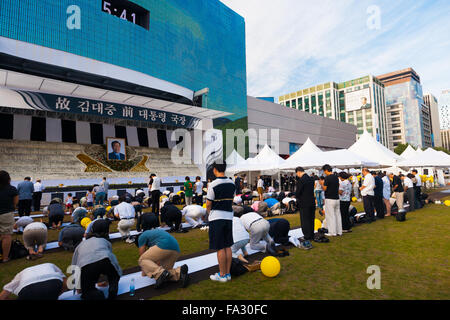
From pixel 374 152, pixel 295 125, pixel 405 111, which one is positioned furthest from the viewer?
pixel 405 111

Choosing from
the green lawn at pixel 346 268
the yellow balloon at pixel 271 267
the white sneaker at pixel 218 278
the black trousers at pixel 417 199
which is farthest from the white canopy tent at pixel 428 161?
the white sneaker at pixel 218 278

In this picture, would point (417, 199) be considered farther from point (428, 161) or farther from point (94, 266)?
point (94, 266)

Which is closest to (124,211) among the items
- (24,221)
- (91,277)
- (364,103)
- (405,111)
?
(24,221)

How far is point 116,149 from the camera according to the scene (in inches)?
880

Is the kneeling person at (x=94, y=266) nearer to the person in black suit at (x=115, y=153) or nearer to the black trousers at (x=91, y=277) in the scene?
the black trousers at (x=91, y=277)

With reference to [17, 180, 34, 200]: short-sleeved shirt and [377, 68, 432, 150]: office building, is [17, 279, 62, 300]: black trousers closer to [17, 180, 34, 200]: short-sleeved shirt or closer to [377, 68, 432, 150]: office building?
[17, 180, 34, 200]: short-sleeved shirt

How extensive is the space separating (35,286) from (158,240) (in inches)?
62.3

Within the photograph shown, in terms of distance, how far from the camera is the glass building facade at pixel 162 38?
62.1ft

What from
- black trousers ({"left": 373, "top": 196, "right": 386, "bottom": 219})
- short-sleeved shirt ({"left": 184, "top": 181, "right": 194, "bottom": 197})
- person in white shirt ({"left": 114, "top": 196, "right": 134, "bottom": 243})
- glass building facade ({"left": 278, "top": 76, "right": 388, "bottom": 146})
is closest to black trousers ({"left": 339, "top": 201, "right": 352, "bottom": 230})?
black trousers ({"left": 373, "top": 196, "right": 386, "bottom": 219})

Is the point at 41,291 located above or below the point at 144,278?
above

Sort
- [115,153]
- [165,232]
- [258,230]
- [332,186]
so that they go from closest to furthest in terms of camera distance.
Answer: [165,232]
[258,230]
[332,186]
[115,153]

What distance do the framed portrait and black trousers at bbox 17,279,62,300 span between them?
68.7 ft

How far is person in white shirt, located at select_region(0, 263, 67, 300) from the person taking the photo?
2.71 m
